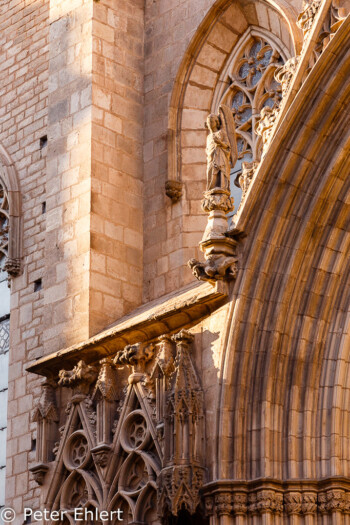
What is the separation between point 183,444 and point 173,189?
3662 millimetres

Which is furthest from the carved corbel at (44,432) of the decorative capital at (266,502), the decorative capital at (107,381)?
the decorative capital at (266,502)

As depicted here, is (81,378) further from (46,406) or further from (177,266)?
(177,266)

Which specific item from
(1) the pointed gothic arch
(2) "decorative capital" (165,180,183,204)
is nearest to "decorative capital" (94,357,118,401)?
(2) "decorative capital" (165,180,183,204)

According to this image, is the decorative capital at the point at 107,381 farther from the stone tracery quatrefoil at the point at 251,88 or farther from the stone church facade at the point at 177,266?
the stone tracery quatrefoil at the point at 251,88

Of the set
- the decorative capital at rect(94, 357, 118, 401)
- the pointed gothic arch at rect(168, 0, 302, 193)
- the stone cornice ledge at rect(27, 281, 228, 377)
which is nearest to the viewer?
the stone cornice ledge at rect(27, 281, 228, 377)

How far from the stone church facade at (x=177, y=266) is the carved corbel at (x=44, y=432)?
21 mm

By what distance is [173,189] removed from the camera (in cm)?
1430

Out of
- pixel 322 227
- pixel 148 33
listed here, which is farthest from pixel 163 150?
pixel 322 227

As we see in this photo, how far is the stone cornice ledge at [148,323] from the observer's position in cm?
1205

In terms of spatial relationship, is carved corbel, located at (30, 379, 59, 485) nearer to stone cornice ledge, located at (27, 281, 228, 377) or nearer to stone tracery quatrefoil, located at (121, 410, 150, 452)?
stone cornice ledge, located at (27, 281, 228, 377)

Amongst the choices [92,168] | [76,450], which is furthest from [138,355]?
[92,168]

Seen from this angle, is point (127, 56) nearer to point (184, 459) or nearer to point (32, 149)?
point (32, 149)

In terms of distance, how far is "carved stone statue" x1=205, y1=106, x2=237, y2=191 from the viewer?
12.3 metres

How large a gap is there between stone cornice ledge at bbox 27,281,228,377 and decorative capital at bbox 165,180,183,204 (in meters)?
1.22
